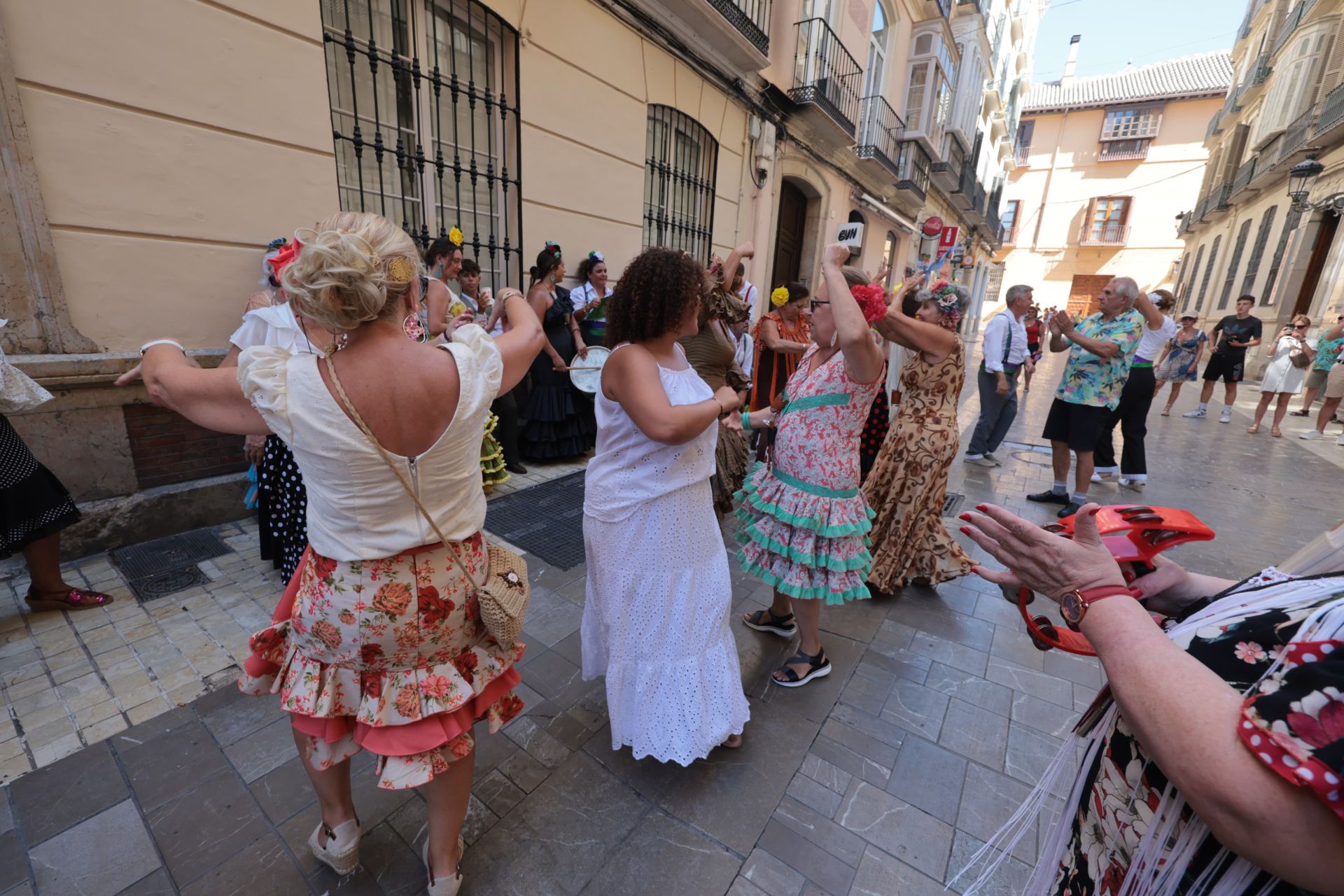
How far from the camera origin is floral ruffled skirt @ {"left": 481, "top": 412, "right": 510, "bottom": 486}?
465cm

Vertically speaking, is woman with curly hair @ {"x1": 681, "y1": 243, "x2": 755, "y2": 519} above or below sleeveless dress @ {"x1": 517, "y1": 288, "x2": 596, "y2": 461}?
above

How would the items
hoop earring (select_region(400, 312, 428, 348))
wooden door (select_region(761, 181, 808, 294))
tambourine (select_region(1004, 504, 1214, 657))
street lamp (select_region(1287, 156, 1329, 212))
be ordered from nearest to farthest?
tambourine (select_region(1004, 504, 1214, 657)) → hoop earring (select_region(400, 312, 428, 348)) → wooden door (select_region(761, 181, 808, 294)) → street lamp (select_region(1287, 156, 1329, 212))

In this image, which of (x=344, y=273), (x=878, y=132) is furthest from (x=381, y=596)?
(x=878, y=132)

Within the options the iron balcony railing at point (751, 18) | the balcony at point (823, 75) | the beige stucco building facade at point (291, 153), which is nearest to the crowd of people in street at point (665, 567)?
the beige stucco building facade at point (291, 153)

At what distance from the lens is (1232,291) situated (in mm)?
17766

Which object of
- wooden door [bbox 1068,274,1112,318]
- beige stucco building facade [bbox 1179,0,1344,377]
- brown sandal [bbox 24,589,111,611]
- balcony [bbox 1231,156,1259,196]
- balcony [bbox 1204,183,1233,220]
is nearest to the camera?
brown sandal [bbox 24,589,111,611]

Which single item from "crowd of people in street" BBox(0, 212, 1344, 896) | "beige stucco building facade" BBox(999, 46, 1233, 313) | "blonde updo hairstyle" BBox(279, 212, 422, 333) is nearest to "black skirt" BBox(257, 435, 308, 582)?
"crowd of people in street" BBox(0, 212, 1344, 896)

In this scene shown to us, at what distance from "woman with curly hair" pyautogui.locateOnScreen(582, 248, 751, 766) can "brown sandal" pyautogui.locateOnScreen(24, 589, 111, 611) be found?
105 inches

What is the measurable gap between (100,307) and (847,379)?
157 inches

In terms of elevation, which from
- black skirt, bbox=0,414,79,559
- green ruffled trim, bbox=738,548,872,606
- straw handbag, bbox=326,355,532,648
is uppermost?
straw handbag, bbox=326,355,532,648

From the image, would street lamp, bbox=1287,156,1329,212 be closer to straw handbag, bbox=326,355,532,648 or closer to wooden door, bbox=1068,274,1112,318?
wooden door, bbox=1068,274,1112,318

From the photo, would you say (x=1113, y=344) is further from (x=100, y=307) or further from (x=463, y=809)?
(x=100, y=307)

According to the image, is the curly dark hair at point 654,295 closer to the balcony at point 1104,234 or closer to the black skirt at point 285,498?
the black skirt at point 285,498

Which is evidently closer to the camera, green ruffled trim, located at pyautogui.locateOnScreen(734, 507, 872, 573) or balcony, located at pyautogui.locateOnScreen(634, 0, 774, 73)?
green ruffled trim, located at pyautogui.locateOnScreen(734, 507, 872, 573)
